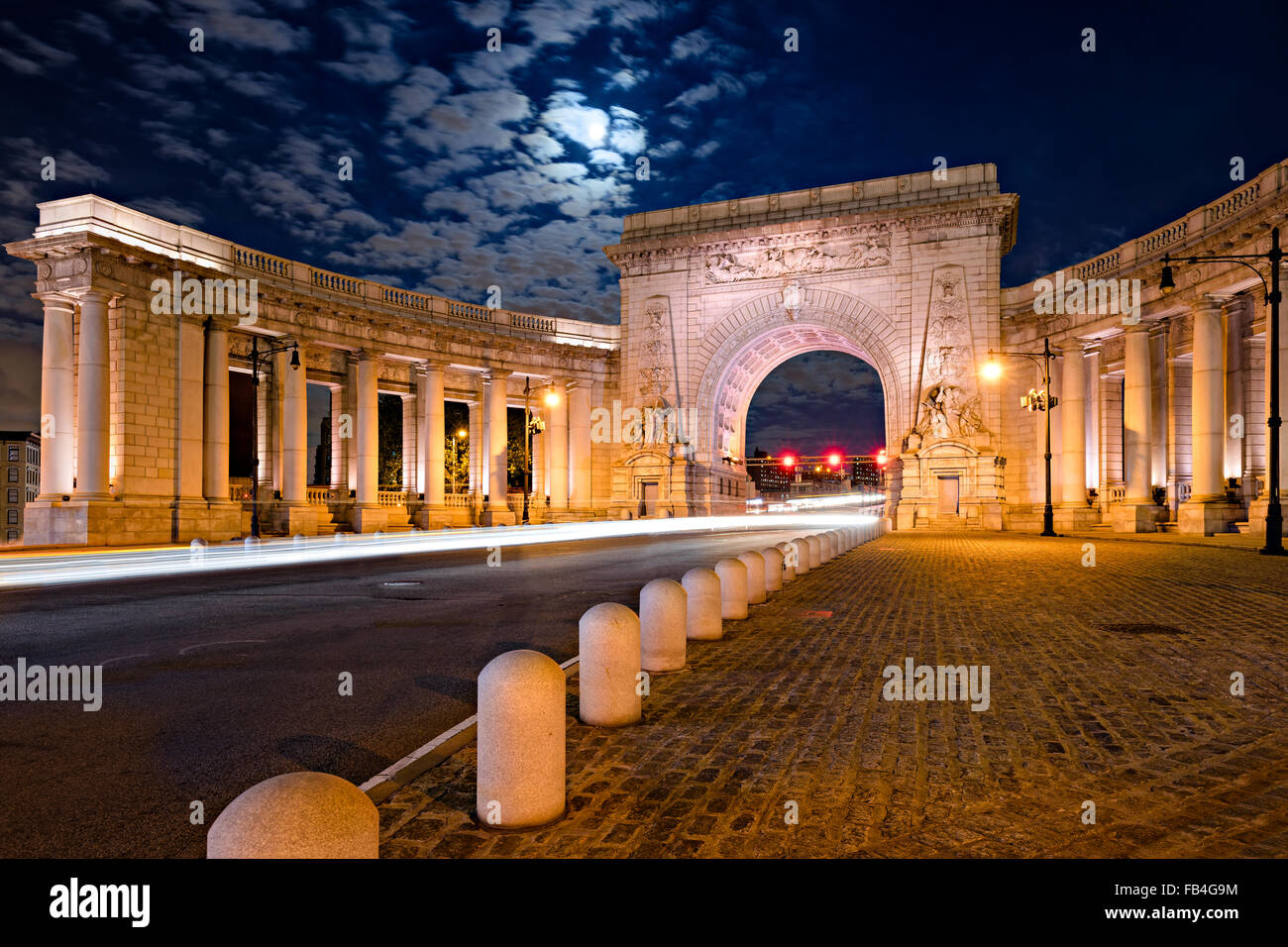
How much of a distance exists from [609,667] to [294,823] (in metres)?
3.38

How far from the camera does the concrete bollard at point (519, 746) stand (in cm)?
425

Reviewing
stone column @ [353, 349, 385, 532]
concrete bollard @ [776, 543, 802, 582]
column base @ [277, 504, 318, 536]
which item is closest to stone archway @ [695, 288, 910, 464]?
stone column @ [353, 349, 385, 532]

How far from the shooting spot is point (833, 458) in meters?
61.9

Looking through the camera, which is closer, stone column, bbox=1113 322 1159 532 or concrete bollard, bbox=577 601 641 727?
concrete bollard, bbox=577 601 641 727

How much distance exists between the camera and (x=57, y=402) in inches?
1085

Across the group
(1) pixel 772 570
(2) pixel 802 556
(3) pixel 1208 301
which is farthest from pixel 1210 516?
(1) pixel 772 570

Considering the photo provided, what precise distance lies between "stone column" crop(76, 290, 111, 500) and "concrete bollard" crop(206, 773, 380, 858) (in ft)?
98.5

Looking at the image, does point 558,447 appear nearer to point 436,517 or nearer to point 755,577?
point 436,517

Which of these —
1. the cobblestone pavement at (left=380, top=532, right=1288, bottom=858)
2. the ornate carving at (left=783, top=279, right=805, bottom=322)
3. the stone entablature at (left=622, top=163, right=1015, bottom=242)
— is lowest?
the cobblestone pavement at (left=380, top=532, right=1288, bottom=858)

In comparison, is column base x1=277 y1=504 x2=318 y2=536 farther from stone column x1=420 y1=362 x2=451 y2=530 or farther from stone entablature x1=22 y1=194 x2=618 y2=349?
stone entablature x1=22 y1=194 x2=618 y2=349

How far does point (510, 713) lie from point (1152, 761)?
418cm

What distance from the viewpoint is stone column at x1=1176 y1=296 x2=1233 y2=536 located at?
3020cm

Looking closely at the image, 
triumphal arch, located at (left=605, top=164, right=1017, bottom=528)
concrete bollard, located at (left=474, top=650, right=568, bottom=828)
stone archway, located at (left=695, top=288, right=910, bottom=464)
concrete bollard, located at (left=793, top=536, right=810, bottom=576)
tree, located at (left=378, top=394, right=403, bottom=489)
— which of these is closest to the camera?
concrete bollard, located at (left=474, top=650, right=568, bottom=828)

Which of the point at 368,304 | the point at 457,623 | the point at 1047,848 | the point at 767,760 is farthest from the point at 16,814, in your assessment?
the point at 368,304
